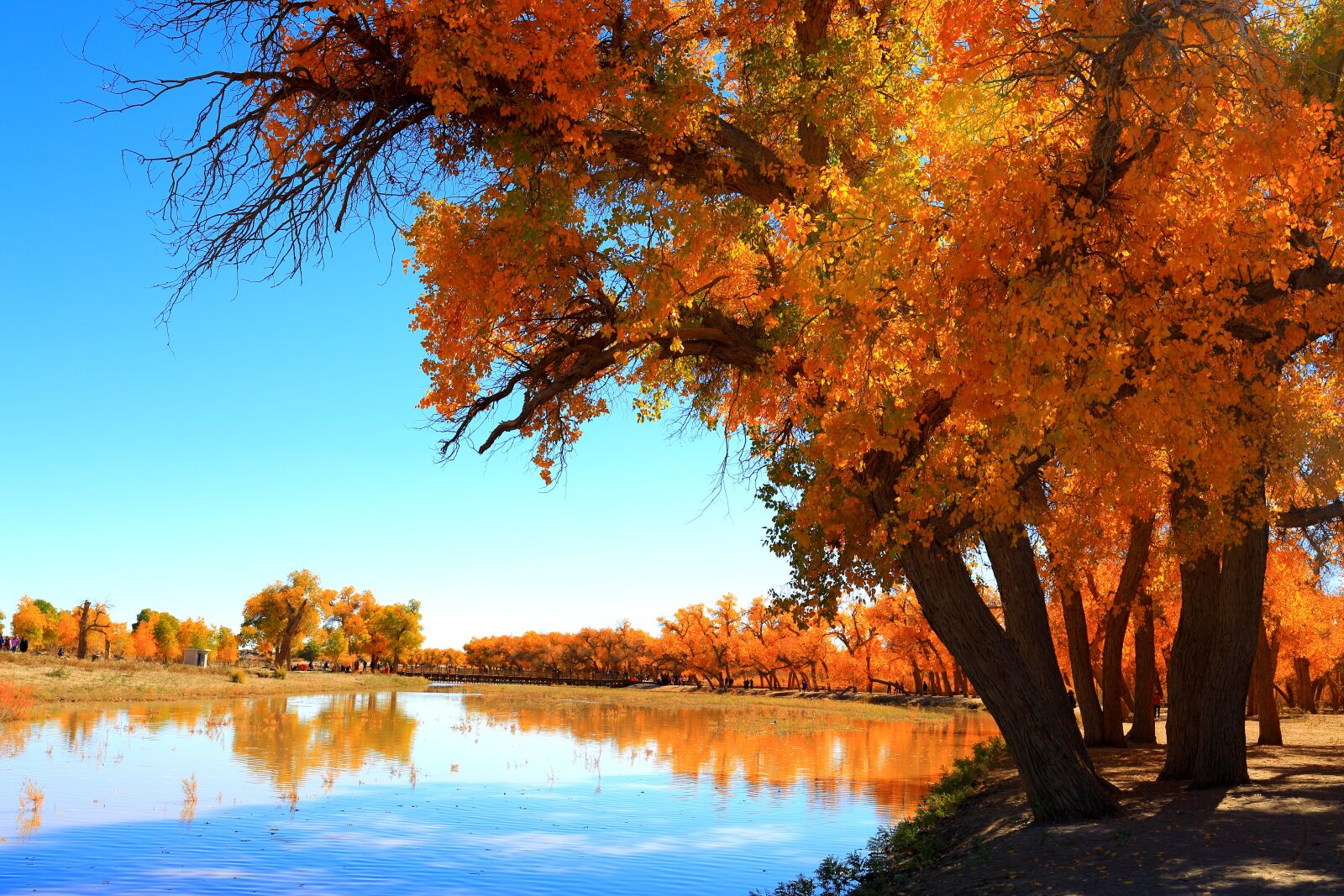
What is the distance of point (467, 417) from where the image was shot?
1141 cm

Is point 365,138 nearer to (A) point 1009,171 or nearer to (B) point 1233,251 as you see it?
(A) point 1009,171

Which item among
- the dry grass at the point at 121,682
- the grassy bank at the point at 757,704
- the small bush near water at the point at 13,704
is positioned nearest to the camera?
the small bush near water at the point at 13,704

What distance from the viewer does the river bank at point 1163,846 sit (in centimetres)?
852

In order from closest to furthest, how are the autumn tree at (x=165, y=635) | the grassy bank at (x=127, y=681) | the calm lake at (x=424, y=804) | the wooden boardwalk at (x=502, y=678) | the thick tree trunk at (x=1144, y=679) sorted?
the calm lake at (x=424, y=804)
the thick tree trunk at (x=1144, y=679)
the grassy bank at (x=127, y=681)
the wooden boardwalk at (x=502, y=678)
the autumn tree at (x=165, y=635)

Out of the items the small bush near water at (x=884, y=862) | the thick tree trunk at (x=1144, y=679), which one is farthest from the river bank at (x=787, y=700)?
the small bush near water at (x=884, y=862)

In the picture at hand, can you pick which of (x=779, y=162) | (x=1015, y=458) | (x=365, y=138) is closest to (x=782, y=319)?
(x=779, y=162)

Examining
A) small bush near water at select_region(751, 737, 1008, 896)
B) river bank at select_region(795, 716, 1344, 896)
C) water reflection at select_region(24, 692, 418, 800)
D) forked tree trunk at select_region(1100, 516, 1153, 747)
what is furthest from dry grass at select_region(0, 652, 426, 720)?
forked tree trunk at select_region(1100, 516, 1153, 747)

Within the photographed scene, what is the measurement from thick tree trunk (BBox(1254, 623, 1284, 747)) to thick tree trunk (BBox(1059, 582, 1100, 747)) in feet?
14.6

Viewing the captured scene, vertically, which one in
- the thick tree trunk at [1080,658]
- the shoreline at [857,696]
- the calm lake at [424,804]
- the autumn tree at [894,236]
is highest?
the autumn tree at [894,236]

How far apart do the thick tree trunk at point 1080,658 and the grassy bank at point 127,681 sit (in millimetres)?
38583

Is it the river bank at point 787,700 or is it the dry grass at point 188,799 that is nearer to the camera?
the dry grass at point 188,799

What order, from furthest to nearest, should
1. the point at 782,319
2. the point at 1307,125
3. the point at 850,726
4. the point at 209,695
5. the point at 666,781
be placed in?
the point at 209,695, the point at 850,726, the point at 666,781, the point at 782,319, the point at 1307,125

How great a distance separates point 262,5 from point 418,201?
2.55 meters

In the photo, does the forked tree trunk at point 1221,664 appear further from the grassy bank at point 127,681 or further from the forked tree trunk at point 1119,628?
the grassy bank at point 127,681
